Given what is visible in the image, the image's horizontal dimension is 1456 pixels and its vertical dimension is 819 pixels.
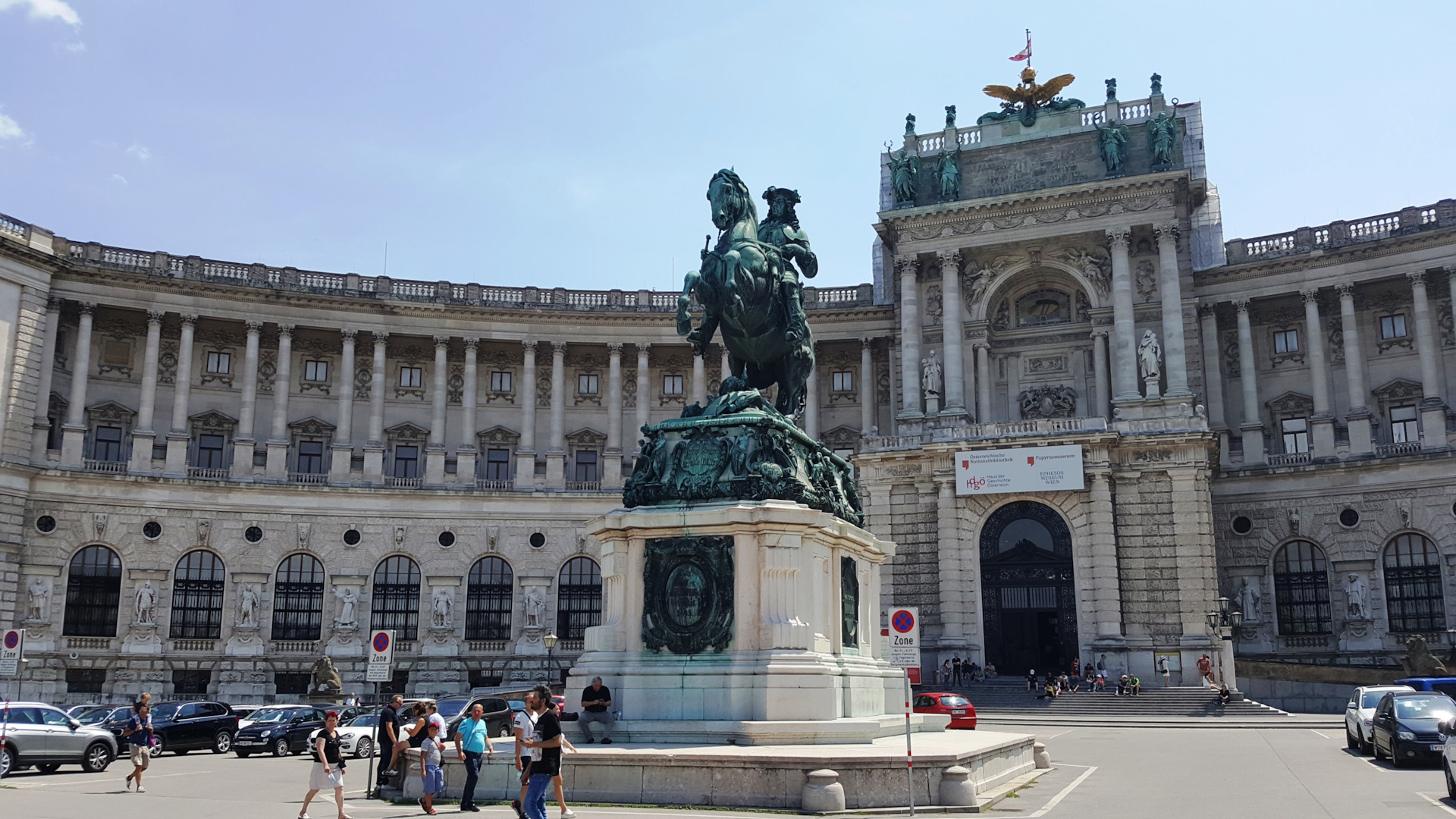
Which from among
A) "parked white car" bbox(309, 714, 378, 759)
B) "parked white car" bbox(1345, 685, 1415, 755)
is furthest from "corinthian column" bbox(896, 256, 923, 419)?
"parked white car" bbox(309, 714, 378, 759)

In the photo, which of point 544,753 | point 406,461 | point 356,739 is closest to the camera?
point 544,753

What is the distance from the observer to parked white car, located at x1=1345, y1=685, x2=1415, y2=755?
25781 mm

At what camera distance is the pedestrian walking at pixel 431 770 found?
16.3m

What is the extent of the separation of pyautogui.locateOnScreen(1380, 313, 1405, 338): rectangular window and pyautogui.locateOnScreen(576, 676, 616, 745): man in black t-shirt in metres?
52.0

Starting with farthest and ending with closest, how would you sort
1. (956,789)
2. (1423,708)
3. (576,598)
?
(576,598)
(1423,708)
(956,789)

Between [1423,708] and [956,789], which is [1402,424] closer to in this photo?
[1423,708]

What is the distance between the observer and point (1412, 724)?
2273 cm

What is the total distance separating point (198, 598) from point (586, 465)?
19.0 metres

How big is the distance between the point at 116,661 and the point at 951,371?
38.5m

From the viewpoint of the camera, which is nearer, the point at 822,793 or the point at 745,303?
the point at 822,793

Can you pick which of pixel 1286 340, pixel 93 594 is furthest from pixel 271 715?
pixel 1286 340

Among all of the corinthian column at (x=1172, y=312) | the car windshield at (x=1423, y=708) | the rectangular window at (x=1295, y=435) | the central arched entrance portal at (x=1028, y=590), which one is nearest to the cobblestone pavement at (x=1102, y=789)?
the car windshield at (x=1423, y=708)

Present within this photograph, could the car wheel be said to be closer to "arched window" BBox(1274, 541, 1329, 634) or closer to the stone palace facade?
the stone palace facade

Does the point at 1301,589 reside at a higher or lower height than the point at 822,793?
higher
